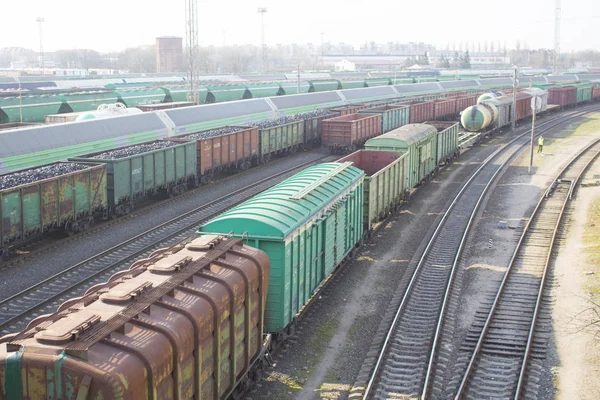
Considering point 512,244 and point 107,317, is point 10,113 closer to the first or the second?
point 512,244

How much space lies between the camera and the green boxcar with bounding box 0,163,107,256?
21.9 m

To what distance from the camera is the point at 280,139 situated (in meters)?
44.8

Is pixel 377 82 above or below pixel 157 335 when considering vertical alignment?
above

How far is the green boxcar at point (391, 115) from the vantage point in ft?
176

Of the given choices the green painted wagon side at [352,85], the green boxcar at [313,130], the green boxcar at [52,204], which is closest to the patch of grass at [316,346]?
the green boxcar at [52,204]

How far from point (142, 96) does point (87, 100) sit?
8369mm

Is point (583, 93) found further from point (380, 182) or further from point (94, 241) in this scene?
point (94, 241)

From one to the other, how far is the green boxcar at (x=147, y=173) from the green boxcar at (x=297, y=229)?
10276 mm

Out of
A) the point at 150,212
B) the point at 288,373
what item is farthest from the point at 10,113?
the point at 288,373

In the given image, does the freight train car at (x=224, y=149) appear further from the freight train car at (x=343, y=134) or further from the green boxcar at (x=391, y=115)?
the green boxcar at (x=391, y=115)

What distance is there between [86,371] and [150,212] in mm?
22125

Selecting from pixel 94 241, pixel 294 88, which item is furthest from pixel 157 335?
pixel 294 88

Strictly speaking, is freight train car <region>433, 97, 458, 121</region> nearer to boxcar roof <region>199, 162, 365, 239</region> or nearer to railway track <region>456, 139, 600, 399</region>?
railway track <region>456, 139, 600, 399</region>

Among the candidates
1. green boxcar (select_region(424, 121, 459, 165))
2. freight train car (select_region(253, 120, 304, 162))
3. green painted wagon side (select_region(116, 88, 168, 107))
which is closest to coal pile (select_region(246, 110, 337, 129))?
freight train car (select_region(253, 120, 304, 162))
